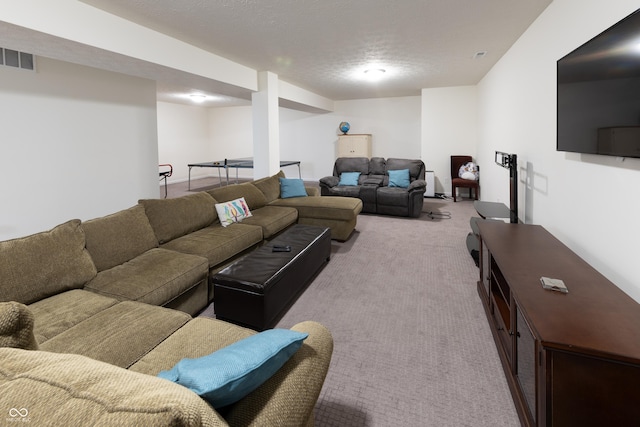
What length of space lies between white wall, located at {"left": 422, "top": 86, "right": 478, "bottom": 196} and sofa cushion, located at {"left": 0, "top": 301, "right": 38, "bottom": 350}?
7388 millimetres

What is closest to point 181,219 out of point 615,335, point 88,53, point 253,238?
point 253,238

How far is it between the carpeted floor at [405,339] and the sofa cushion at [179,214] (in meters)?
1.26

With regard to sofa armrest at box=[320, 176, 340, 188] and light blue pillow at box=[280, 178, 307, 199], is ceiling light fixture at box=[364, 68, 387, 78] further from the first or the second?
light blue pillow at box=[280, 178, 307, 199]

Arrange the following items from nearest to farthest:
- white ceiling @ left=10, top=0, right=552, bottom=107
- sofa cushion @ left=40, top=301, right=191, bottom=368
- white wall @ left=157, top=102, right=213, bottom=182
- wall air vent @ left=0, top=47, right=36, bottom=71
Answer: sofa cushion @ left=40, top=301, right=191, bottom=368
white ceiling @ left=10, top=0, right=552, bottom=107
wall air vent @ left=0, top=47, right=36, bottom=71
white wall @ left=157, top=102, right=213, bottom=182

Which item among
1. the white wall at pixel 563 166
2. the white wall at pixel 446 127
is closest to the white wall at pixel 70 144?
the white wall at pixel 563 166

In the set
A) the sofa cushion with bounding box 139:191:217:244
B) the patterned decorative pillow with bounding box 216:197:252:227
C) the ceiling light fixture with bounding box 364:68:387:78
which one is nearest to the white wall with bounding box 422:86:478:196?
the ceiling light fixture with bounding box 364:68:387:78

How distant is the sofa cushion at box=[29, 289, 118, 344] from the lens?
1515mm

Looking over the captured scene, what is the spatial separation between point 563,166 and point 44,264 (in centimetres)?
356

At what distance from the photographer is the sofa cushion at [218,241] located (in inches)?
105

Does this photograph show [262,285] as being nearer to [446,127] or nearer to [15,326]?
[15,326]

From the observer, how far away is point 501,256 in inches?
77.9

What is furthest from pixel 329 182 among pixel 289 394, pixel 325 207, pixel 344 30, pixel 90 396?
pixel 90 396

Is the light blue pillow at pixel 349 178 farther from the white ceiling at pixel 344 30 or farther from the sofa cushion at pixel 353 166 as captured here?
the white ceiling at pixel 344 30

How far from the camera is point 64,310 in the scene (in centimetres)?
168
